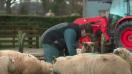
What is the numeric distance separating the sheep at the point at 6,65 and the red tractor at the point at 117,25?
771 cm

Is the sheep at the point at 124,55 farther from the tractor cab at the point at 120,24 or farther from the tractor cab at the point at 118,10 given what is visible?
the tractor cab at the point at 118,10

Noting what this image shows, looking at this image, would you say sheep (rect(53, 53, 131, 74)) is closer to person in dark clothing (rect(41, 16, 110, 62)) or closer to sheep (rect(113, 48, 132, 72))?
sheep (rect(113, 48, 132, 72))

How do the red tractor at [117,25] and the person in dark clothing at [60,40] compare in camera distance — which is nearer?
the person in dark clothing at [60,40]

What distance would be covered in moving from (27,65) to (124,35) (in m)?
7.84

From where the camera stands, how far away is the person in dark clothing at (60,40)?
12.1 meters

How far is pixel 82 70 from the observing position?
9969mm

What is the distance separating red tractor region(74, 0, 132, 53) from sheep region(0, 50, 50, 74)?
669 cm

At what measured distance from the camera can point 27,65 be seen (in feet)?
36.3

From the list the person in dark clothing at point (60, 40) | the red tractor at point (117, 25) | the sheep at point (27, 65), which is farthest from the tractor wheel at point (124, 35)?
the sheep at point (27, 65)

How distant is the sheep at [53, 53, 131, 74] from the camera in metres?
9.83

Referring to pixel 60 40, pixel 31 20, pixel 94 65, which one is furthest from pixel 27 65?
pixel 31 20

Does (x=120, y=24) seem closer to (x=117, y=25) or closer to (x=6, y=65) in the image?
(x=117, y=25)

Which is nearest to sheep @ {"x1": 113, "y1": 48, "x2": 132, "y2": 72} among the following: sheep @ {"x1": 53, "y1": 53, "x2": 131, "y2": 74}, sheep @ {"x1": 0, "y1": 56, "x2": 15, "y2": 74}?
sheep @ {"x1": 53, "y1": 53, "x2": 131, "y2": 74}

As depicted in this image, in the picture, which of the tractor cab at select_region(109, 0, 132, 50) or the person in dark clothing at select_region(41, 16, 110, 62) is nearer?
the person in dark clothing at select_region(41, 16, 110, 62)
